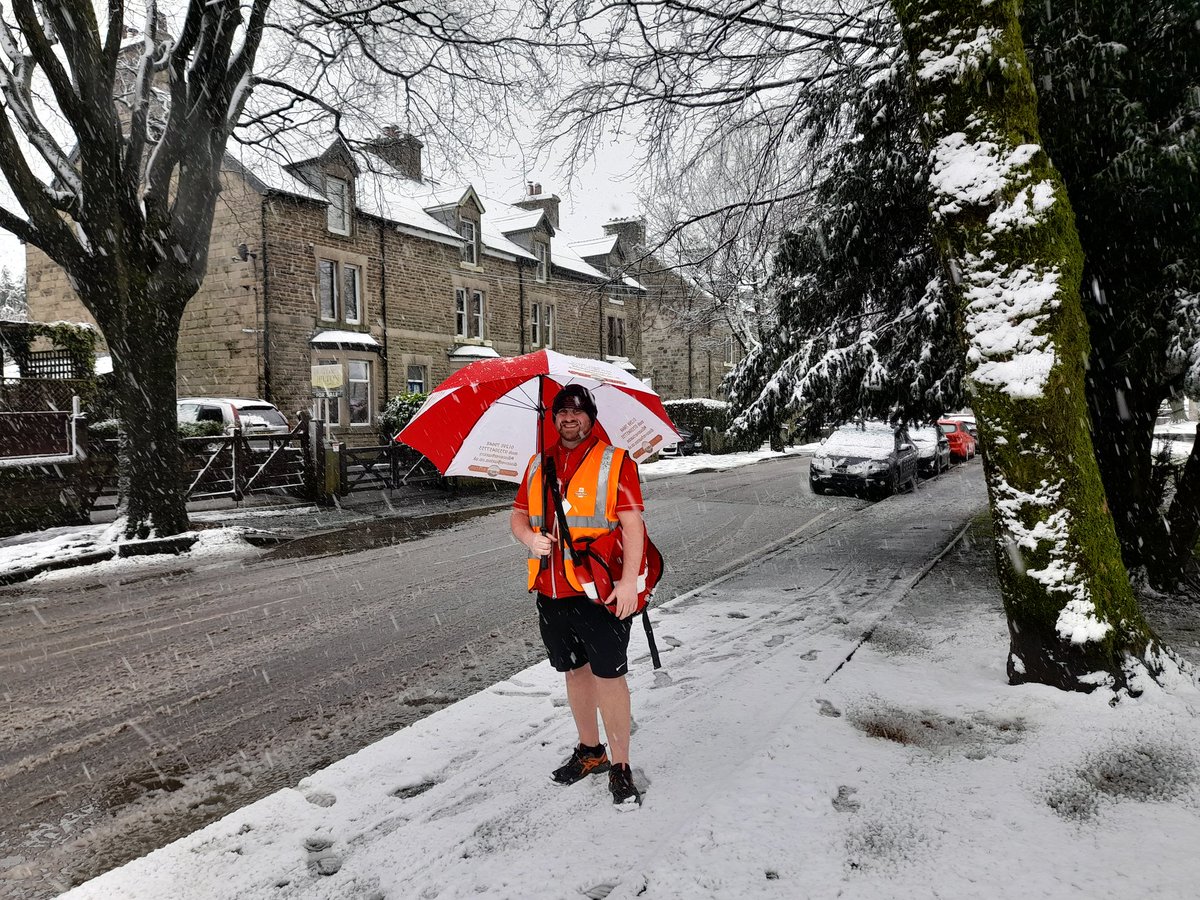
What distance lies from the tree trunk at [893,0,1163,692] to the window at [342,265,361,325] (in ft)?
70.9

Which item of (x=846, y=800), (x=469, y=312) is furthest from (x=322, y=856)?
(x=469, y=312)

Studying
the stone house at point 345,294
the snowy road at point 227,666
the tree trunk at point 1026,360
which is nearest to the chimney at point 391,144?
the stone house at point 345,294

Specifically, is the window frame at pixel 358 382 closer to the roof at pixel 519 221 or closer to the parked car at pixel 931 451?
the roof at pixel 519 221

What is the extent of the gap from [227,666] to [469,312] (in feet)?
78.1

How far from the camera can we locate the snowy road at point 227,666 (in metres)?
3.76

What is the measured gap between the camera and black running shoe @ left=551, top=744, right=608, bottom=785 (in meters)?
3.64

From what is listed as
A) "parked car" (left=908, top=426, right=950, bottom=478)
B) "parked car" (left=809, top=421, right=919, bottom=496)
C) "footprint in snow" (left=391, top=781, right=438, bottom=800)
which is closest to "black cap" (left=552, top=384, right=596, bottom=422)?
"footprint in snow" (left=391, top=781, right=438, bottom=800)

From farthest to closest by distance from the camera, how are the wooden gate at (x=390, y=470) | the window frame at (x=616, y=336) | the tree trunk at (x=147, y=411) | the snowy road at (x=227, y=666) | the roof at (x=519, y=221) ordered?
the window frame at (x=616, y=336) < the roof at (x=519, y=221) < the wooden gate at (x=390, y=470) < the tree trunk at (x=147, y=411) < the snowy road at (x=227, y=666)

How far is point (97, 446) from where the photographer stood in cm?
1260

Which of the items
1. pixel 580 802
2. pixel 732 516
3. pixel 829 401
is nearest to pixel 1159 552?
pixel 829 401

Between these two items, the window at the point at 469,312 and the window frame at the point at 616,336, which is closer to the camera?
the window at the point at 469,312

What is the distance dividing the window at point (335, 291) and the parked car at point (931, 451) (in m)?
17.2

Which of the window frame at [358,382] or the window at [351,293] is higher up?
the window at [351,293]

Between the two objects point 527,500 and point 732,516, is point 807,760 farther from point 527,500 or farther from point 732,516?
point 732,516
